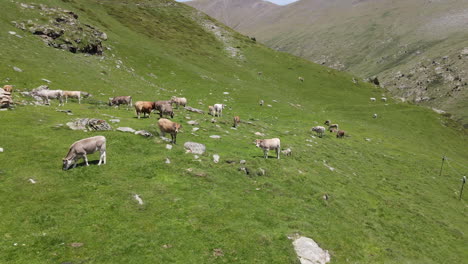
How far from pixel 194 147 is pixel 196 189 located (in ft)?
19.6

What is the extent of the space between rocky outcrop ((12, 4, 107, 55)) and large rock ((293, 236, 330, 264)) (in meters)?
57.1

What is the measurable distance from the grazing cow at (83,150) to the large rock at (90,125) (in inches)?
191

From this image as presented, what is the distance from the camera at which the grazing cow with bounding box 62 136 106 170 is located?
17641mm

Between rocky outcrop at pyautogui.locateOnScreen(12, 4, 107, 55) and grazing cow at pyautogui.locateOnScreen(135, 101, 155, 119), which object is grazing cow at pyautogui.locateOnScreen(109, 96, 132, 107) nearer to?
grazing cow at pyautogui.locateOnScreen(135, 101, 155, 119)

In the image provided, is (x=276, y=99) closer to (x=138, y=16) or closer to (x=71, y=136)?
(x=71, y=136)

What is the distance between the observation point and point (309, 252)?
15.4 meters

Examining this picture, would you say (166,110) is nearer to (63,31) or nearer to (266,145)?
(266,145)

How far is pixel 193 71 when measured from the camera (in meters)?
71.8

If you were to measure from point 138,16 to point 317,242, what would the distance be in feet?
340

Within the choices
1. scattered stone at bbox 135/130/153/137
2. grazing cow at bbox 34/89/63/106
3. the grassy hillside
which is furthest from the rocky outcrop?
scattered stone at bbox 135/130/153/137

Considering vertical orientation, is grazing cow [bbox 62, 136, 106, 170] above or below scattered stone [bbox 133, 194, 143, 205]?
above

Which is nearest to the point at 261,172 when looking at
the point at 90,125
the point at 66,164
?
the point at 66,164

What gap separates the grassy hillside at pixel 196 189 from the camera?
13.6 meters

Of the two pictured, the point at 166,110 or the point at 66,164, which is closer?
the point at 66,164
